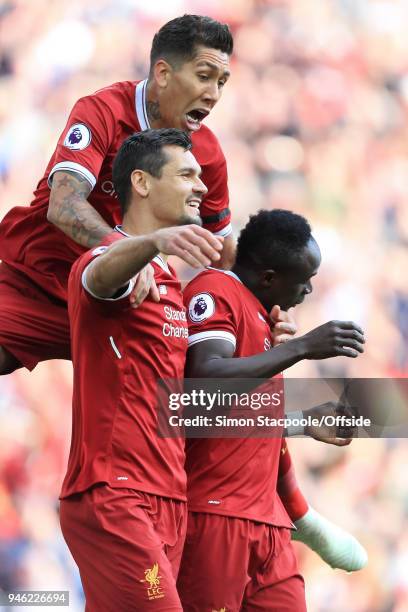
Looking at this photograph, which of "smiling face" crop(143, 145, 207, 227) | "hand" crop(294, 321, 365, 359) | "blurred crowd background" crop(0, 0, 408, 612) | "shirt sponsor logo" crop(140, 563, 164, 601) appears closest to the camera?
"shirt sponsor logo" crop(140, 563, 164, 601)

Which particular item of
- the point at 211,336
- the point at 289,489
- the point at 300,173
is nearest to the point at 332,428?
the point at 289,489

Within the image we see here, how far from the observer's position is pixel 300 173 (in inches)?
207

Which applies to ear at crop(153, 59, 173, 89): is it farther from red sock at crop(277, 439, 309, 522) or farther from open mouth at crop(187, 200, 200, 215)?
red sock at crop(277, 439, 309, 522)

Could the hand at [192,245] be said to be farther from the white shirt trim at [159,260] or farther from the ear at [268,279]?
the ear at [268,279]

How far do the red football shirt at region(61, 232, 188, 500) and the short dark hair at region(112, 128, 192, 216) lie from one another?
0.80 ft

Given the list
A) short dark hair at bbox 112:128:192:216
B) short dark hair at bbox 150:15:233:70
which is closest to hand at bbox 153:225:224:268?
short dark hair at bbox 112:128:192:216

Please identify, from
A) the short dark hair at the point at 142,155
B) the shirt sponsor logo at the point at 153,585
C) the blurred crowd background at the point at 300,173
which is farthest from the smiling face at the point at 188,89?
the blurred crowd background at the point at 300,173

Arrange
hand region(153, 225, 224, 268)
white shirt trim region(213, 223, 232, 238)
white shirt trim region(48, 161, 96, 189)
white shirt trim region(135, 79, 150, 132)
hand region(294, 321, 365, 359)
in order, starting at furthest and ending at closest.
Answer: white shirt trim region(213, 223, 232, 238) < white shirt trim region(135, 79, 150, 132) < white shirt trim region(48, 161, 96, 189) < hand region(294, 321, 365, 359) < hand region(153, 225, 224, 268)

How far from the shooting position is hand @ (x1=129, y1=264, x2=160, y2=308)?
7.52 feet

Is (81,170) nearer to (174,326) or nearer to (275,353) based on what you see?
(174,326)

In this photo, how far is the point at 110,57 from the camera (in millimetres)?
5078

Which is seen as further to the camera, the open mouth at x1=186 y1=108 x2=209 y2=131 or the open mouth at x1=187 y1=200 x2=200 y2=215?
the open mouth at x1=186 y1=108 x2=209 y2=131

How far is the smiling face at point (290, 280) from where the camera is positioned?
273 centimetres

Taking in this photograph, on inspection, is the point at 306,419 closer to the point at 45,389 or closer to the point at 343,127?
the point at 45,389
